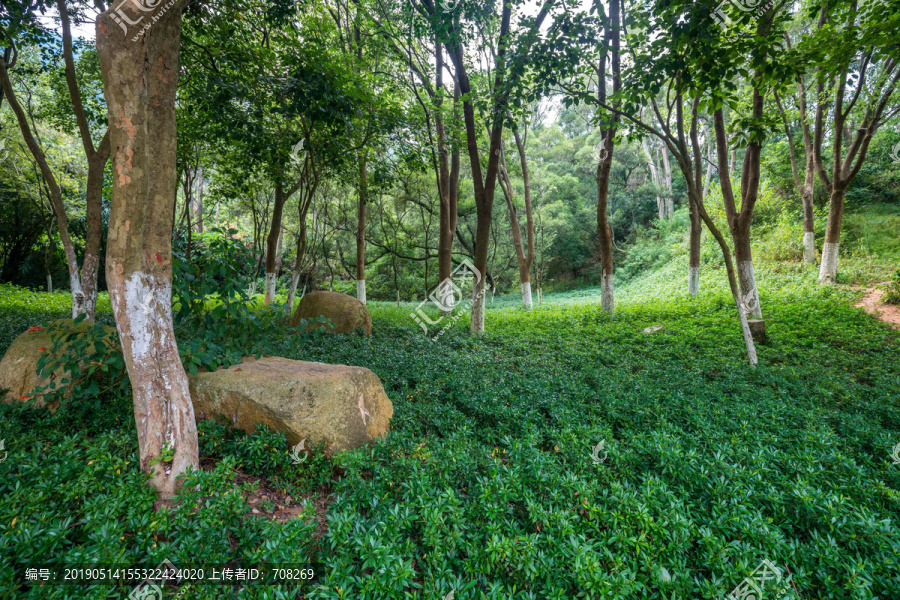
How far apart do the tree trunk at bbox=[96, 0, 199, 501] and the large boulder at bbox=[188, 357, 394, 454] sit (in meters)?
0.59

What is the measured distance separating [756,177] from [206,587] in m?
10.2

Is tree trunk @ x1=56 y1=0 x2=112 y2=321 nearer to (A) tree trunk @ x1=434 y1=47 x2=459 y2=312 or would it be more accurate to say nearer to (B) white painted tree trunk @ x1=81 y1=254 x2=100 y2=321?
(B) white painted tree trunk @ x1=81 y1=254 x2=100 y2=321

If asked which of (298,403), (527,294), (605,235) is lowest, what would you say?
(298,403)

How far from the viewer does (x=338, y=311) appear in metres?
8.80

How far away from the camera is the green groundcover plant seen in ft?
6.19

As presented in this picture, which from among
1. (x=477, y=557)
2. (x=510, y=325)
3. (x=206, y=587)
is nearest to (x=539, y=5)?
(x=510, y=325)

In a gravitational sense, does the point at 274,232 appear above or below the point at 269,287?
above

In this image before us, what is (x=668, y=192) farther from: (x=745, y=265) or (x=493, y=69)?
(x=493, y=69)

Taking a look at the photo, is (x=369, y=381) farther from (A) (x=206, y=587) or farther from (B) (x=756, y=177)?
(B) (x=756, y=177)

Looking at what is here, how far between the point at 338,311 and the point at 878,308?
1273 cm

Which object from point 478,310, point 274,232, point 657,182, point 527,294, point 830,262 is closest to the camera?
point 478,310

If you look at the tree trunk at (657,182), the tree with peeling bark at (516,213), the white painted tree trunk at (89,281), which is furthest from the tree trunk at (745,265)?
the tree trunk at (657,182)

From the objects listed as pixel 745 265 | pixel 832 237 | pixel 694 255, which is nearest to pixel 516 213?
pixel 694 255

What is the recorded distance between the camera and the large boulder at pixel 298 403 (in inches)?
124
